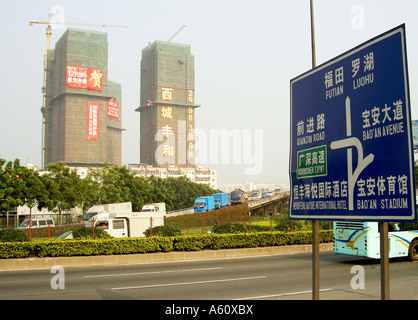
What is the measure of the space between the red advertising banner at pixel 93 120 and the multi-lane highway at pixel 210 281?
173413 mm

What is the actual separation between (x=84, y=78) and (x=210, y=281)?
186 metres

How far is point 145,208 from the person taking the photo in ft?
154

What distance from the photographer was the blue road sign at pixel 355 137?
3.95 m

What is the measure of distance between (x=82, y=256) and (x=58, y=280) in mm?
5723

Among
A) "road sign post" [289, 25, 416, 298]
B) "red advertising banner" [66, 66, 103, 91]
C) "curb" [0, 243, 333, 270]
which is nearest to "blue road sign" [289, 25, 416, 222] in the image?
"road sign post" [289, 25, 416, 298]

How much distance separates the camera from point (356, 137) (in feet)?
14.5

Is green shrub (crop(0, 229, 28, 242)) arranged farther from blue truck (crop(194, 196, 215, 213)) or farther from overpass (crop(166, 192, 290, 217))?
overpass (crop(166, 192, 290, 217))

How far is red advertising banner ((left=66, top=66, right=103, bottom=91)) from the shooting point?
606ft

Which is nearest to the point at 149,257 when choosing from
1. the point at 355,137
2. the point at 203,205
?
the point at 355,137

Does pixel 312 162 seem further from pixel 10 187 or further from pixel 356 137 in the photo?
pixel 10 187

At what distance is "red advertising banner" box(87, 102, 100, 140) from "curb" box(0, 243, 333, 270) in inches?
6713

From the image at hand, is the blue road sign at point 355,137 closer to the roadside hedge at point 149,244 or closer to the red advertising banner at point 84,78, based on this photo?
the roadside hedge at point 149,244
